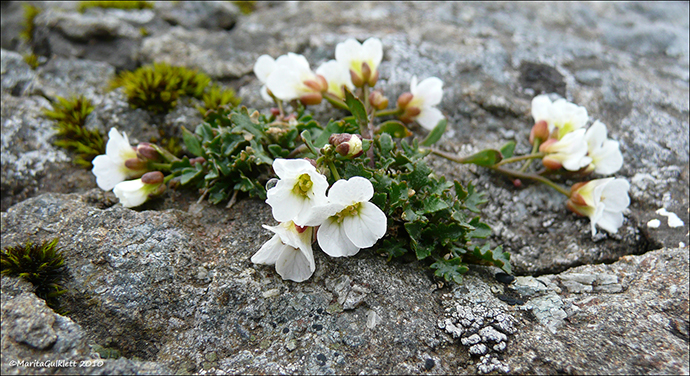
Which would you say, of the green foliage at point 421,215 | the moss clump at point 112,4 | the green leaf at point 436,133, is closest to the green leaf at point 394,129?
the green leaf at point 436,133

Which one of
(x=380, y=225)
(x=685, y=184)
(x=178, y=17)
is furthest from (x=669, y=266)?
(x=178, y=17)

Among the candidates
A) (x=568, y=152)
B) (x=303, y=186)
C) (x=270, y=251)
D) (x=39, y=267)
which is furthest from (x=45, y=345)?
(x=568, y=152)

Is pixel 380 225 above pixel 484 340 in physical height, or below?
above

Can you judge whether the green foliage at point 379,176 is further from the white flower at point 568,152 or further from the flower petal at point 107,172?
the white flower at point 568,152

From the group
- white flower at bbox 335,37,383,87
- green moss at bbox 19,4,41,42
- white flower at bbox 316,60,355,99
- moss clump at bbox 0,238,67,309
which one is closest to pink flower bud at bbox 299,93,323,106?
white flower at bbox 316,60,355,99

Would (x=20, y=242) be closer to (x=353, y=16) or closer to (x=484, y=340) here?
(x=484, y=340)

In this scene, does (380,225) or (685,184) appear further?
(685,184)
